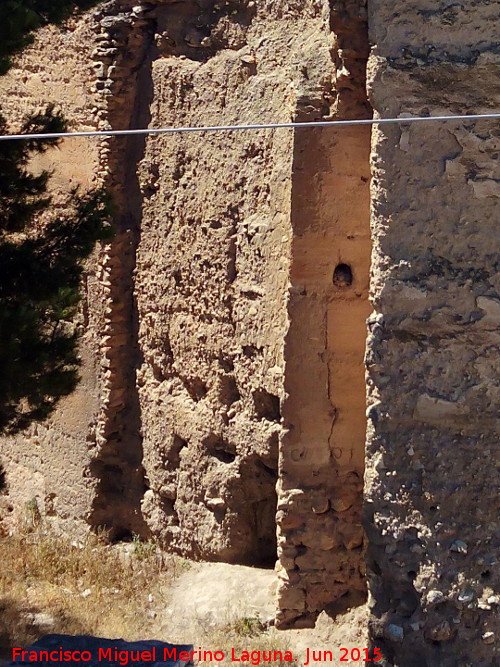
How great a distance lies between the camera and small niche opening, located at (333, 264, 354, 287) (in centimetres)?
568

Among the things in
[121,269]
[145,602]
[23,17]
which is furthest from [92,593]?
[23,17]

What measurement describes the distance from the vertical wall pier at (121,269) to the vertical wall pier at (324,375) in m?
1.83

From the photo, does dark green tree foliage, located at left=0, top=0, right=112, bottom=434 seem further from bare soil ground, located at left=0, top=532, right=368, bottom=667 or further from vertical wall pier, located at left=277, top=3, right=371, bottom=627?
bare soil ground, located at left=0, top=532, right=368, bottom=667

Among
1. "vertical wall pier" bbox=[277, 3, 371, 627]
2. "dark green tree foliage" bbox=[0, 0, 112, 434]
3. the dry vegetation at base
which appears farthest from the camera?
the dry vegetation at base

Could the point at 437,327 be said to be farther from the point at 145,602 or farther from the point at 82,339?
the point at 82,339

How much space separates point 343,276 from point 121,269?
2.26 metres

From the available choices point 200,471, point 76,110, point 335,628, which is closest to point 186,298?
point 200,471

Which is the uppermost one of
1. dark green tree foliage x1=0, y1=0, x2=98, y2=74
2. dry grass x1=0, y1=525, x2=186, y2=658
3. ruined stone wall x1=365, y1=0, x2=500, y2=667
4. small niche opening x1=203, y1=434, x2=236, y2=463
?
dark green tree foliage x1=0, y1=0, x2=98, y2=74

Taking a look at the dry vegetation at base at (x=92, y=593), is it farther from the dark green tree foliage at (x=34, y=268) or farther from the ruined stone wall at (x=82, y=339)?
the dark green tree foliage at (x=34, y=268)

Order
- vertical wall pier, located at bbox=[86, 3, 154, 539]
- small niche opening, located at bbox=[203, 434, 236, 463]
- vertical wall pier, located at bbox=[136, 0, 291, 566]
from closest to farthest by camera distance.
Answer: vertical wall pier, located at bbox=[136, 0, 291, 566] < small niche opening, located at bbox=[203, 434, 236, 463] < vertical wall pier, located at bbox=[86, 3, 154, 539]

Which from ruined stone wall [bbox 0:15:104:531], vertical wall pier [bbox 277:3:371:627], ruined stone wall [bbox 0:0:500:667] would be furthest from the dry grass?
vertical wall pier [bbox 277:3:371:627]

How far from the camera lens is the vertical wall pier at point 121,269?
725 centimetres

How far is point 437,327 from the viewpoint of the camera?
4.66 metres

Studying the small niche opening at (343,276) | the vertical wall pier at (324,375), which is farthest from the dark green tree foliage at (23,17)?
the small niche opening at (343,276)
